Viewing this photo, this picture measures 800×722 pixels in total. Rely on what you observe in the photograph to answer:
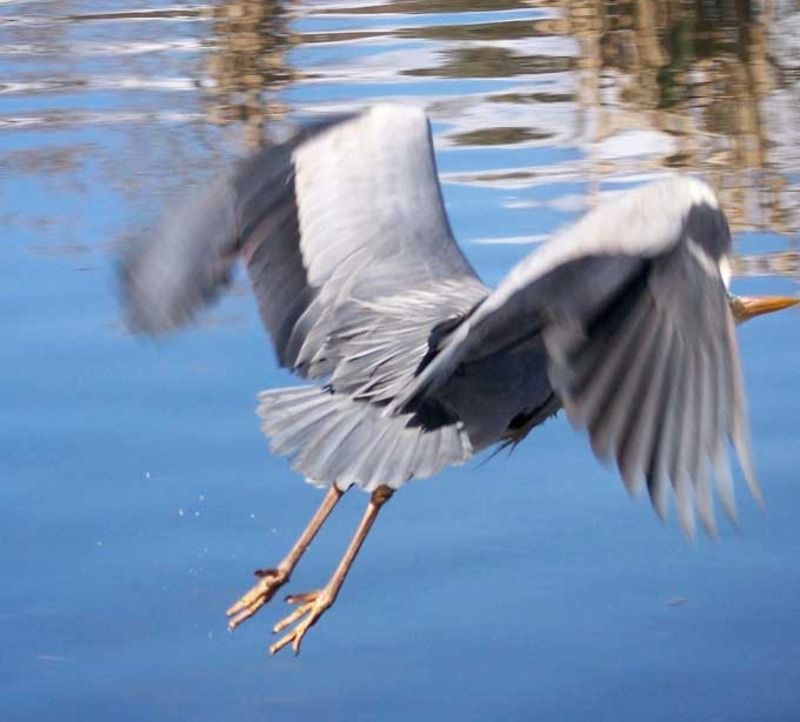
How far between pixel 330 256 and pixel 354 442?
0.60 meters

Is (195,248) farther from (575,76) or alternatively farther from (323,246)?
(575,76)

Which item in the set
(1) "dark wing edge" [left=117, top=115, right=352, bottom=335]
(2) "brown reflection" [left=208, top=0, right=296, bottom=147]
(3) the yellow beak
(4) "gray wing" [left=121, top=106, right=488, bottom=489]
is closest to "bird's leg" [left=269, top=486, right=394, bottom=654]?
(4) "gray wing" [left=121, top=106, right=488, bottom=489]

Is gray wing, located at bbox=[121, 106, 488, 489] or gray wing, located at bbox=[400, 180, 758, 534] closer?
gray wing, located at bbox=[400, 180, 758, 534]

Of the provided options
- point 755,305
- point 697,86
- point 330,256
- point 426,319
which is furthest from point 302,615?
point 697,86

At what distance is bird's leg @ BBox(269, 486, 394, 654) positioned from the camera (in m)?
4.64

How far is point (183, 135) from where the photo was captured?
8.83 metres

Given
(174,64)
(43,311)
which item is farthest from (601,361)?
(174,64)

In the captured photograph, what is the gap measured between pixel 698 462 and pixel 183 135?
518 cm

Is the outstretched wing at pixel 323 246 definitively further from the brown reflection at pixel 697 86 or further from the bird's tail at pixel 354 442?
the brown reflection at pixel 697 86

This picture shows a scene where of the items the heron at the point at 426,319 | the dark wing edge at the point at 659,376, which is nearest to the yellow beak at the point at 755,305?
the heron at the point at 426,319

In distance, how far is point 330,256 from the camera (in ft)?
16.9

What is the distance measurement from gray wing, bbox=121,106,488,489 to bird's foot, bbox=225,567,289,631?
357mm

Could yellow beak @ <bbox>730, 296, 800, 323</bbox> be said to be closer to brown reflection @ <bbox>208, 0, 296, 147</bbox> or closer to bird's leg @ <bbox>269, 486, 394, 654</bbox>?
bird's leg @ <bbox>269, 486, 394, 654</bbox>

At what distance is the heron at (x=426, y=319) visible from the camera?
4.02 metres
